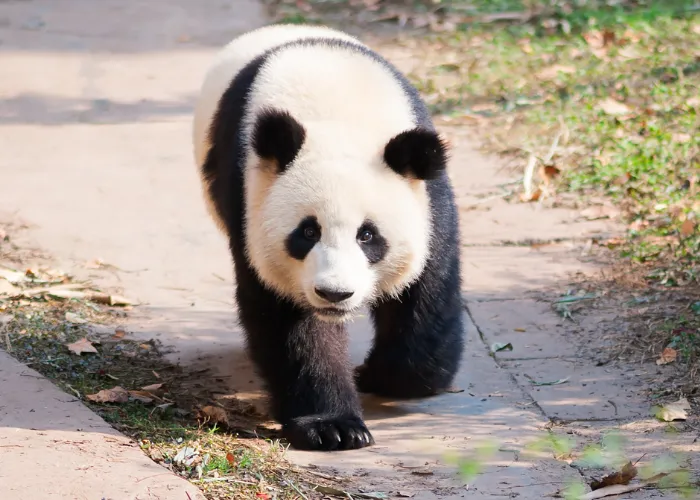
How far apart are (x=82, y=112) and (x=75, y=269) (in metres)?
2.80

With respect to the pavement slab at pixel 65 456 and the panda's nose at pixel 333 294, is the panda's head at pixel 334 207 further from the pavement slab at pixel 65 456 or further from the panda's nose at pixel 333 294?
the pavement slab at pixel 65 456

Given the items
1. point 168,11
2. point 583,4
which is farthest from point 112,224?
point 583,4

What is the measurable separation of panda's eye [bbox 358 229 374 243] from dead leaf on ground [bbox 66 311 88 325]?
1.79m

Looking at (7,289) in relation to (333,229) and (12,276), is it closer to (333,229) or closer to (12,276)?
(12,276)

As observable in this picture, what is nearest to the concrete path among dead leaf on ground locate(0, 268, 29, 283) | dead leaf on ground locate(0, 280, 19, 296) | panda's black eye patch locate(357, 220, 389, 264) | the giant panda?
the giant panda

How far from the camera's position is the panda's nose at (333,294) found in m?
3.71

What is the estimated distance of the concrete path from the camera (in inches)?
149

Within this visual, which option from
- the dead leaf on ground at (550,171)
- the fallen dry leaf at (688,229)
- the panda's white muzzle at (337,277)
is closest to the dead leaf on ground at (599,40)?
the dead leaf on ground at (550,171)

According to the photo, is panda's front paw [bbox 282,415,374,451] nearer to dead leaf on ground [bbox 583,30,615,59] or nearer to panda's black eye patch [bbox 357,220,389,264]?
panda's black eye patch [bbox 357,220,389,264]

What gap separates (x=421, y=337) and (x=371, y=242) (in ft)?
2.36

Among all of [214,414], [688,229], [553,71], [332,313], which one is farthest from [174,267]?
[553,71]

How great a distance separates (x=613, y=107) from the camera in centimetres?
786

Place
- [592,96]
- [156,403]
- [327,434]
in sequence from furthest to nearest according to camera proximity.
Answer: [592,96] < [156,403] < [327,434]

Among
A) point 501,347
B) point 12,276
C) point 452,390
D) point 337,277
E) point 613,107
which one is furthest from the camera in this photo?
point 613,107
